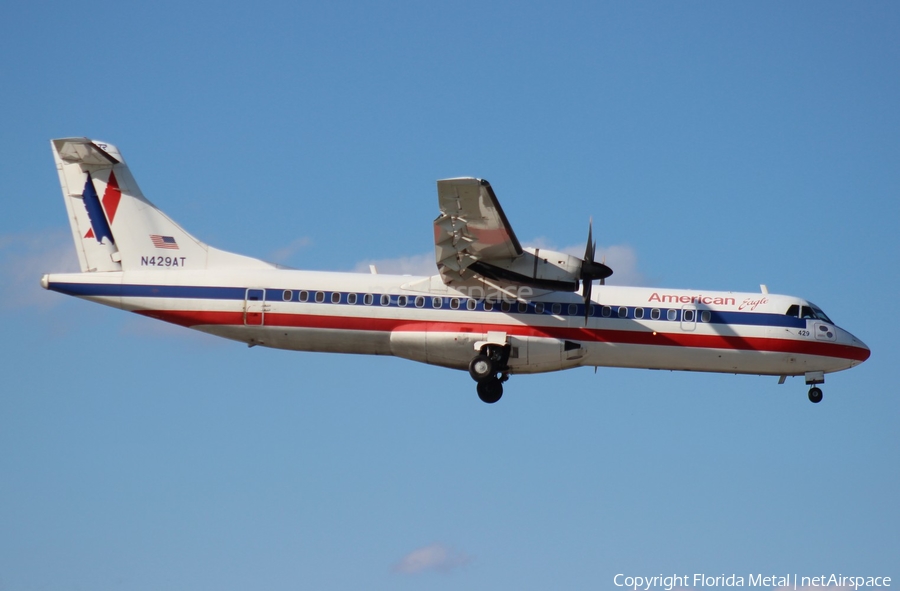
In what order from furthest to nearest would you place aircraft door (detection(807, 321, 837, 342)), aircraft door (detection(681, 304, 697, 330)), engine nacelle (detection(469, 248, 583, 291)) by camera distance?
aircraft door (detection(807, 321, 837, 342)) < aircraft door (detection(681, 304, 697, 330)) < engine nacelle (detection(469, 248, 583, 291))

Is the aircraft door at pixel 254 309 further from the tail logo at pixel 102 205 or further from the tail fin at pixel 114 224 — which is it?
the tail logo at pixel 102 205

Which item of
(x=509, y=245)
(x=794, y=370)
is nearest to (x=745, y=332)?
(x=794, y=370)

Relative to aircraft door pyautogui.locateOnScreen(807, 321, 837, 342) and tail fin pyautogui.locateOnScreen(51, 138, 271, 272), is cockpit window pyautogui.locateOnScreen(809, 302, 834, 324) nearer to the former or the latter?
aircraft door pyautogui.locateOnScreen(807, 321, 837, 342)

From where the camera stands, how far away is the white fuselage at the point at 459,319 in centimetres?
2619

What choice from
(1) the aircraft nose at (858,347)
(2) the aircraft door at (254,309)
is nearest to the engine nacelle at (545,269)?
(2) the aircraft door at (254,309)

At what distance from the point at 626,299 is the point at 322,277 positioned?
26.8 feet

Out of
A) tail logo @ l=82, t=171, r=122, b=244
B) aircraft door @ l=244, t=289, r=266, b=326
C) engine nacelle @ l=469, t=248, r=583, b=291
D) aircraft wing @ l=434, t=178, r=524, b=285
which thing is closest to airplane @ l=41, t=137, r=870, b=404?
aircraft door @ l=244, t=289, r=266, b=326

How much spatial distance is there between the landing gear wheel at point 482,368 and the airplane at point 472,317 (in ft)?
0.10

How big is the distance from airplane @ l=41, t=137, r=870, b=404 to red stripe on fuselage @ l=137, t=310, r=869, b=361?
0.09 ft

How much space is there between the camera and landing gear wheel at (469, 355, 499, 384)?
25.8 metres

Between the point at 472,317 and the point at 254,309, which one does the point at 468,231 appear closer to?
the point at 472,317

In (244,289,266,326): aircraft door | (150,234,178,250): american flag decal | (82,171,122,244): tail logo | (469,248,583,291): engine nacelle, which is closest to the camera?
(469,248,583,291): engine nacelle

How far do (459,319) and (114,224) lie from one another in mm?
10012

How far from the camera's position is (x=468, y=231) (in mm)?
24359
